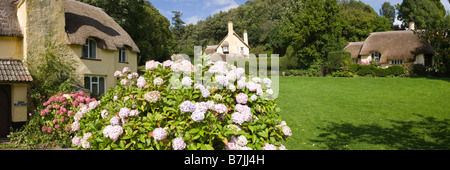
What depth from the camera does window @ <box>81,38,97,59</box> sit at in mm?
15445

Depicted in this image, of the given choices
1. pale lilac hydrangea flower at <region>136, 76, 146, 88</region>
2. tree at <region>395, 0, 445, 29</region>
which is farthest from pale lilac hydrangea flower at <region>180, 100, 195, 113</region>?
tree at <region>395, 0, 445, 29</region>

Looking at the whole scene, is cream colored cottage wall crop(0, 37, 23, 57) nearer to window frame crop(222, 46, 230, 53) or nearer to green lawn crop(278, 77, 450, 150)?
green lawn crop(278, 77, 450, 150)

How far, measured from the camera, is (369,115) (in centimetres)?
1231

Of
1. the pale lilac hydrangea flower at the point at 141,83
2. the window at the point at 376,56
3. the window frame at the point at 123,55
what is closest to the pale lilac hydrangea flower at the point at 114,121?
the pale lilac hydrangea flower at the point at 141,83

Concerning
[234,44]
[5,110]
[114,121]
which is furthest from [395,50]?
[5,110]

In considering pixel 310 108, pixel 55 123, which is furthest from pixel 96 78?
pixel 310 108

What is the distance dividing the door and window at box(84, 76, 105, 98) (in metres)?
4.02

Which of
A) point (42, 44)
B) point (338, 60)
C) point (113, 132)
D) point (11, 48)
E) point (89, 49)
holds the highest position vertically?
point (338, 60)

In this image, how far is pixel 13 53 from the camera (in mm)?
12469

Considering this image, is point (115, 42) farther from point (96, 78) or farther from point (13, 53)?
point (13, 53)

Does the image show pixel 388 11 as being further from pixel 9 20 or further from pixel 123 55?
pixel 9 20

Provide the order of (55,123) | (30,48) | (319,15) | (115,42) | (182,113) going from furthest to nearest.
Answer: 1. (319,15)
2. (115,42)
3. (30,48)
4. (55,123)
5. (182,113)

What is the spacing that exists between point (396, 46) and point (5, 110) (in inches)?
1582

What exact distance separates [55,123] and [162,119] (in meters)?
9.37
